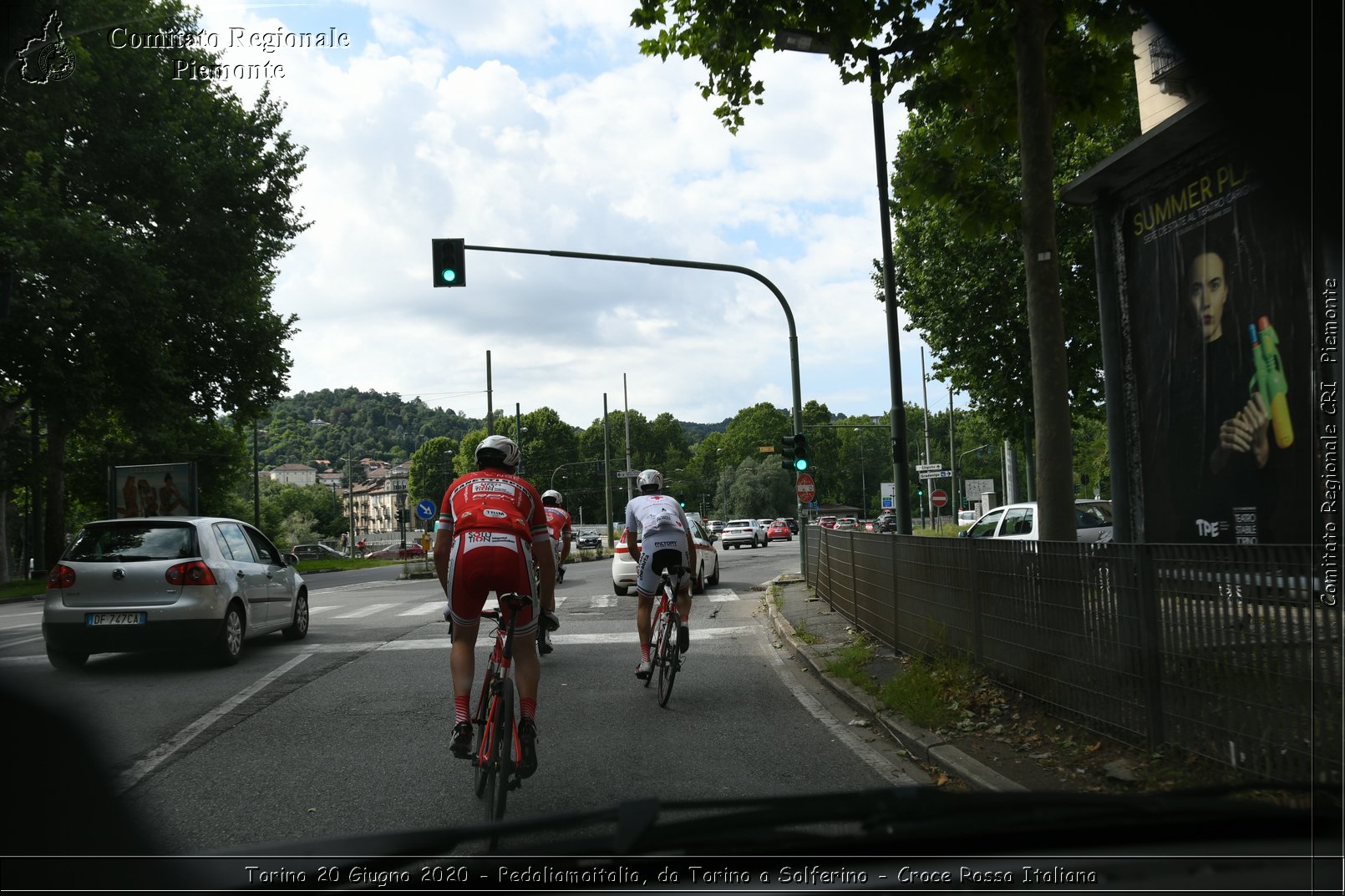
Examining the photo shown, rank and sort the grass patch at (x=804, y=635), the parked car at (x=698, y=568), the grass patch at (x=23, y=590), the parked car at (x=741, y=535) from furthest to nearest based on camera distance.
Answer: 1. the parked car at (x=741, y=535)
2. the grass patch at (x=23, y=590)
3. the parked car at (x=698, y=568)
4. the grass patch at (x=804, y=635)

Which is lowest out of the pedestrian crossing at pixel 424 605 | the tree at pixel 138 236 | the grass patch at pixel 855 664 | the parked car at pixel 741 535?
the parked car at pixel 741 535

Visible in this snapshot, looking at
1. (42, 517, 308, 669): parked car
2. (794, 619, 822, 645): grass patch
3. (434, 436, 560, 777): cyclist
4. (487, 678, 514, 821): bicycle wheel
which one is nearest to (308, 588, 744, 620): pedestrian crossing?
(794, 619, 822, 645): grass patch

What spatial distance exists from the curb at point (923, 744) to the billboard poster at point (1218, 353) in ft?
9.56

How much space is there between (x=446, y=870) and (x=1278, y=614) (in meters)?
3.18

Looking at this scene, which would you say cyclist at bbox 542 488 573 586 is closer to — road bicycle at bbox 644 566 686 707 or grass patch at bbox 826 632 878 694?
road bicycle at bbox 644 566 686 707

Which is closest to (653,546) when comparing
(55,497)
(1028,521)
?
(1028,521)

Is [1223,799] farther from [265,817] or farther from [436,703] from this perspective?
[436,703]

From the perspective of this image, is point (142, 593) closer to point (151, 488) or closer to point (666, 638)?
point (666, 638)

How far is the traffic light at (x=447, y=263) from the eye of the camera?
56.8ft

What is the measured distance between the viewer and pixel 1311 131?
228 inches

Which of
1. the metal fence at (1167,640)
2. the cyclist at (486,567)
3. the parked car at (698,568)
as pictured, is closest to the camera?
the metal fence at (1167,640)

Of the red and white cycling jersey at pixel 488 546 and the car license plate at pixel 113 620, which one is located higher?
the red and white cycling jersey at pixel 488 546

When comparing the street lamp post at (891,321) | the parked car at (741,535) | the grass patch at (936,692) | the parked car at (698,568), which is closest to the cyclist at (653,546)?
the grass patch at (936,692)

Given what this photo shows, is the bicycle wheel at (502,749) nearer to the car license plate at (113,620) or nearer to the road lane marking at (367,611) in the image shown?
the car license plate at (113,620)
